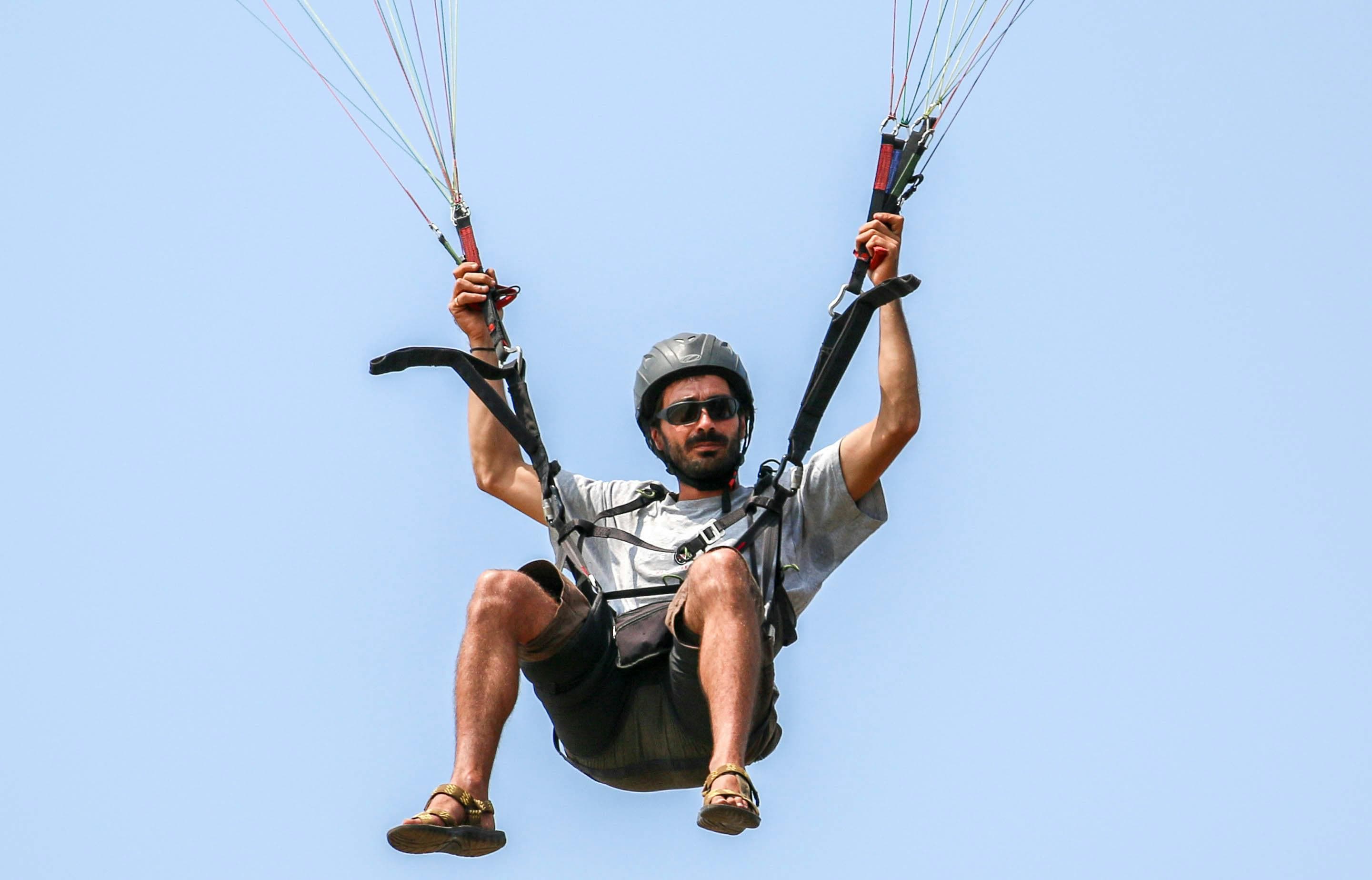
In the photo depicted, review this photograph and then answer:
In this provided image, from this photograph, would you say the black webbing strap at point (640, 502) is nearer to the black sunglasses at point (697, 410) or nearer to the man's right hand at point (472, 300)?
the black sunglasses at point (697, 410)

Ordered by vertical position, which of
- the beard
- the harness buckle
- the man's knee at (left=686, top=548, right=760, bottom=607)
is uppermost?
the beard

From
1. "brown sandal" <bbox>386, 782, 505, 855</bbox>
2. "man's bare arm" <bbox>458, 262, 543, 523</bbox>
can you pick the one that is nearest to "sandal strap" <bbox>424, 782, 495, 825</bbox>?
"brown sandal" <bbox>386, 782, 505, 855</bbox>

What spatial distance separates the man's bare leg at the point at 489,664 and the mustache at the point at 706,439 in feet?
3.73

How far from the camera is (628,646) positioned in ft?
27.6

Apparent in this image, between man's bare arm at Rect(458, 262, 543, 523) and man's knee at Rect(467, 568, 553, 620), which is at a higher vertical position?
man's bare arm at Rect(458, 262, 543, 523)

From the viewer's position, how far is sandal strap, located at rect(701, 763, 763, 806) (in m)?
7.20

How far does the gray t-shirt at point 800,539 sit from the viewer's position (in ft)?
28.3

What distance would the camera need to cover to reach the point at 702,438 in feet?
29.3

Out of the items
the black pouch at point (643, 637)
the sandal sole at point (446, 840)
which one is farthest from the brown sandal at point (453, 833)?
the black pouch at point (643, 637)

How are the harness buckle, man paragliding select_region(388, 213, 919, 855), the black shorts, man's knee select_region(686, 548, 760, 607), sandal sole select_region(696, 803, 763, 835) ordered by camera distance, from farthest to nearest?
the harness buckle → the black shorts → man's knee select_region(686, 548, 760, 607) → man paragliding select_region(388, 213, 919, 855) → sandal sole select_region(696, 803, 763, 835)

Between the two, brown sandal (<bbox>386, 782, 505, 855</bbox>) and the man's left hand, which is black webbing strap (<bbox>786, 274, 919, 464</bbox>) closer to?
the man's left hand

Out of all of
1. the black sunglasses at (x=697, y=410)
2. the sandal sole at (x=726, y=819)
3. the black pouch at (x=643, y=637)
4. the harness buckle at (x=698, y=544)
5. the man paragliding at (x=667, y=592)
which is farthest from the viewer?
the black sunglasses at (x=697, y=410)

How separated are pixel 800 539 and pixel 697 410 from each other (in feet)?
2.40

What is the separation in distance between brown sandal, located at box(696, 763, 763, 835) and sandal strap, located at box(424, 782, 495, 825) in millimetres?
766
